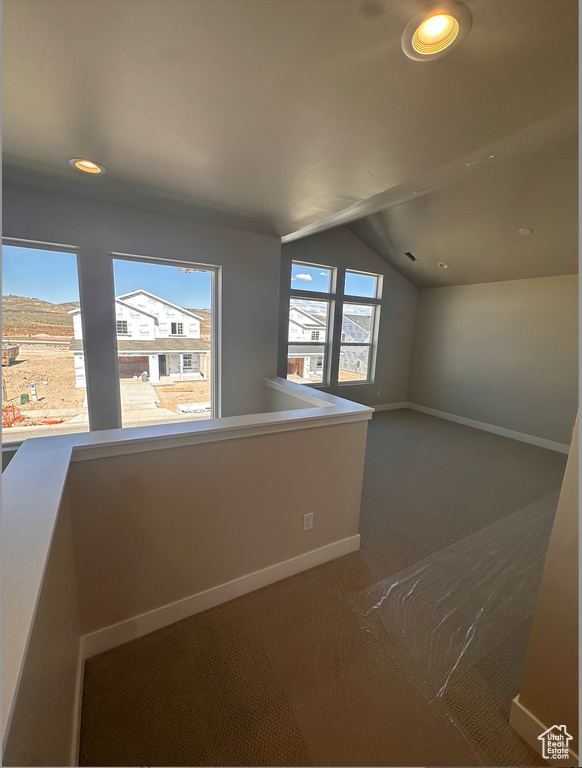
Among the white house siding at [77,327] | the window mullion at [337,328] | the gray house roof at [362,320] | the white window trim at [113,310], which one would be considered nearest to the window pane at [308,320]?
the window mullion at [337,328]

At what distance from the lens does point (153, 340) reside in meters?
2.91

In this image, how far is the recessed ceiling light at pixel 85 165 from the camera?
1782mm

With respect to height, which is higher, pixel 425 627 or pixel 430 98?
pixel 430 98

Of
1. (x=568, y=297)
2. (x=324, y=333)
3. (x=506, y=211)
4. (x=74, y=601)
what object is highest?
(x=506, y=211)

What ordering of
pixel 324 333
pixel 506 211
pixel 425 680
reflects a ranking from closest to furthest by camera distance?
pixel 425 680, pixel 506 211, pixel 324 333

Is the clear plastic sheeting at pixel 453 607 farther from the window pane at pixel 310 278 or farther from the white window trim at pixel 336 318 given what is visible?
the window pane at pixel 310 278

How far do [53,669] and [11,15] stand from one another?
191 centimetres

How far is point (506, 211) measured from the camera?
11.2 feet

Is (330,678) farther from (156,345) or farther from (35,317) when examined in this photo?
(35,317)

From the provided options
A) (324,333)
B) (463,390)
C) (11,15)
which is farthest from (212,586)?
(463,390)

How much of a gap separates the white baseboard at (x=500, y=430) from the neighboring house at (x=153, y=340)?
4368mm

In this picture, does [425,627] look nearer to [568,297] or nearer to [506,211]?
[506,211]

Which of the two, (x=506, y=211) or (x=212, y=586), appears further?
(x=506, y=211)

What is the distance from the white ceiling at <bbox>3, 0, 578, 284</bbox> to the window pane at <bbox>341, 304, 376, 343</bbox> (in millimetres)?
3176
